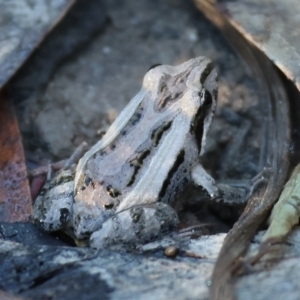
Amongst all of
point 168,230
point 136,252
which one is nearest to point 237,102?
point 168,230

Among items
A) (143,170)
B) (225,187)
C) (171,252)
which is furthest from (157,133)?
(171,252)

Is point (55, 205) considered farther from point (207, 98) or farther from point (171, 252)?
point (207, 98)

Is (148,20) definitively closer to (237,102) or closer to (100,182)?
(237,102)

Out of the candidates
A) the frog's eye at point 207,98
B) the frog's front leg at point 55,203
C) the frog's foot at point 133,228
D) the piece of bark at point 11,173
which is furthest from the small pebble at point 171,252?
the frog's eye at point 207,98

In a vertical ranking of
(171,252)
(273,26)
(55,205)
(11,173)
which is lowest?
(171,252)

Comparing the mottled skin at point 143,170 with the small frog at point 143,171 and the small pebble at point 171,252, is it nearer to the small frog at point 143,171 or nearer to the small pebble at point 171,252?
the small frog at point 143,171

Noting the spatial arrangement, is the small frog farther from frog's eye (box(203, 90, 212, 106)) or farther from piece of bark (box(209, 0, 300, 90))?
piece of bark (box(209, 0, 300, 90))

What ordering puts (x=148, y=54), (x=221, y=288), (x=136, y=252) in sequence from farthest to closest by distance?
(x=148, y=54) < (x=136, y=252) < (x=221, y=288)
